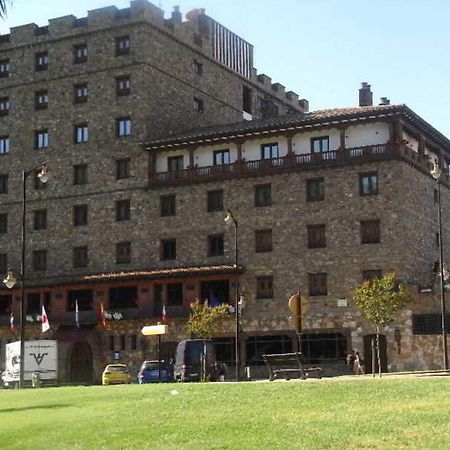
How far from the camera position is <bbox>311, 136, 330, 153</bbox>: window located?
55.3 metres

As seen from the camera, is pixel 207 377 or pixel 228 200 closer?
pixel 207 377

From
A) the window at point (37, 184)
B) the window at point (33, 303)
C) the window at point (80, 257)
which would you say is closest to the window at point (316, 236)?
the window at point (80, 257)

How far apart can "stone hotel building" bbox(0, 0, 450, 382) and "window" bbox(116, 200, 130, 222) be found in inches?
5.7

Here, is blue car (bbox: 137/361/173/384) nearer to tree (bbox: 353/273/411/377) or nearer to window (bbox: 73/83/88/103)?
tree (bbox: 353/273/411/377)

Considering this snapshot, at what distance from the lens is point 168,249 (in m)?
58.8

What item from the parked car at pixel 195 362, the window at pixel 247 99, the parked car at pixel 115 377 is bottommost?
the parked car at pixel 115 377

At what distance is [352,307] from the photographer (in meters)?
52.4

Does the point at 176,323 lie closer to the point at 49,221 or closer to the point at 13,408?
the point at 49,221

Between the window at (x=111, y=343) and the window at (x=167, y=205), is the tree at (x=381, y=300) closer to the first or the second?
the window at (x=167, y=205)

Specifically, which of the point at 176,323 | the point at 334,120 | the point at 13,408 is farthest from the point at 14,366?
the point at 13,408

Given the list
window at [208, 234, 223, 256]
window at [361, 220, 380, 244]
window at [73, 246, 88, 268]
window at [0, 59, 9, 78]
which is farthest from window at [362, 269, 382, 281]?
window at [0, 59, 9, 78]

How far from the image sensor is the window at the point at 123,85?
6203 centimetres

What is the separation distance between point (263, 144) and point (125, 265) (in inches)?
484

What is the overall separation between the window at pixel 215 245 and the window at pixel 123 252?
6.00m
